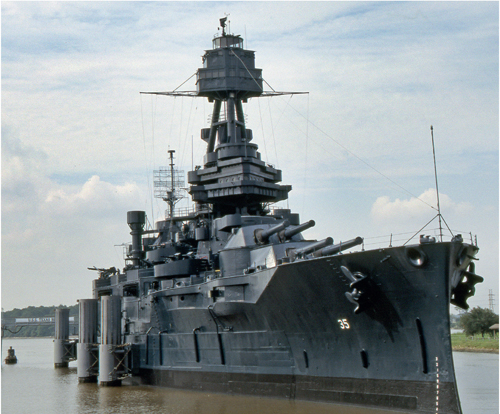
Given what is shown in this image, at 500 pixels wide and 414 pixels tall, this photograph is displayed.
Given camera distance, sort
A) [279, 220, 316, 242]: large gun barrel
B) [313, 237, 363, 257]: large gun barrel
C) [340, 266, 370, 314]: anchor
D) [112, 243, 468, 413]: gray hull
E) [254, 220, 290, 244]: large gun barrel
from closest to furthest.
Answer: [112, 243, 468, 413]: gray hull, [340, 266, 370, 314]: anchor, [313, 237, 363, 257]: large gun barrel, [279, 220, 316, 242]: large gun barrel, [254, 220, 290, 244]: large gun barrel

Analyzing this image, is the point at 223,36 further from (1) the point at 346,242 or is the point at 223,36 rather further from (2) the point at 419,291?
(2) the point at 419,291

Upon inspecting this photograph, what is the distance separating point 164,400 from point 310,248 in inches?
303

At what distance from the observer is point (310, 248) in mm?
17469

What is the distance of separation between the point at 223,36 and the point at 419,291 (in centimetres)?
1636

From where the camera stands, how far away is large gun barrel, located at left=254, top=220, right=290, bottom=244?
19281 millimetres

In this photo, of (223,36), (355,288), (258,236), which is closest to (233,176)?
(258,236)

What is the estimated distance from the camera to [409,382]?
1512cm

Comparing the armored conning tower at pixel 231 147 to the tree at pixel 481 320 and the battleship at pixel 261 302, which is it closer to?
the battleship at pixel 261 302

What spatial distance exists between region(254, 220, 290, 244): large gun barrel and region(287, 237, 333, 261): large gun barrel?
1258 mm

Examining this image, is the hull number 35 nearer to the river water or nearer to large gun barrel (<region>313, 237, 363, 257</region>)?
large gun barrel (<region>313, 237, 363, 257</region>)

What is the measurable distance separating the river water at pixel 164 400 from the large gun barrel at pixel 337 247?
4174 millimetres

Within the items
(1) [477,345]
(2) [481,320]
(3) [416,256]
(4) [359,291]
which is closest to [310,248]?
(4) [359,291]

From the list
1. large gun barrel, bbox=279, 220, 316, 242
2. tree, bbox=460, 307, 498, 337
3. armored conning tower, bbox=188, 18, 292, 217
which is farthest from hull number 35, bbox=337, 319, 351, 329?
tree, bbox=460, 307, 498, 337

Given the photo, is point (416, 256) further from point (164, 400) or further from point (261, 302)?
point (164, 400)
